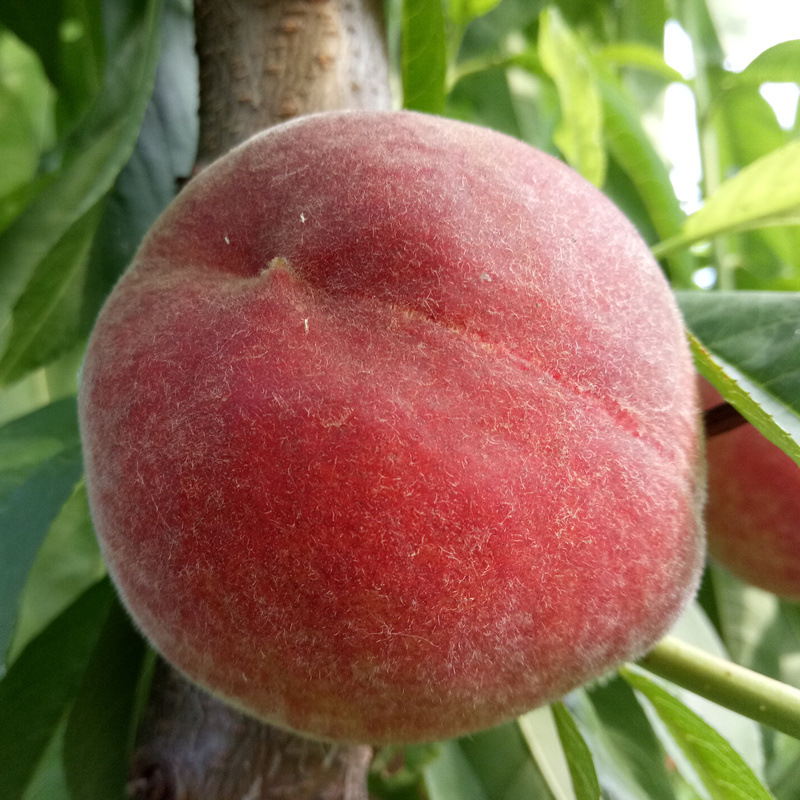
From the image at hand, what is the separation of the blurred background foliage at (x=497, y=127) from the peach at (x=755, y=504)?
4.3 inches

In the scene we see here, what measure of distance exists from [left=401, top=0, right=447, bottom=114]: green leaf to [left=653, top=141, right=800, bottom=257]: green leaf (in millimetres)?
309

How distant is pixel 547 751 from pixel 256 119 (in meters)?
0.74

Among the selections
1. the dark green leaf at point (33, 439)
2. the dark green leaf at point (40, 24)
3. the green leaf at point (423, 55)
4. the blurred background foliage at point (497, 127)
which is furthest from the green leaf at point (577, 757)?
the dark green leaf at point (40, 24)

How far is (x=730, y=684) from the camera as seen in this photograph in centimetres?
64

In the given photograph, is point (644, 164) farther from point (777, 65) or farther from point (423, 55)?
point (423, 55)

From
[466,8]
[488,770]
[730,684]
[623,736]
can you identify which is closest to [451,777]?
[488,770]

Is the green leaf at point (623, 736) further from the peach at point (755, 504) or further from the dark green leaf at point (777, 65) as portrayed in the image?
the dark green leaf at point (777, 65)

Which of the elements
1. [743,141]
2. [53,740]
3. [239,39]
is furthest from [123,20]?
[743,141]

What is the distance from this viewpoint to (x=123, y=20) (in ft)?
2.78

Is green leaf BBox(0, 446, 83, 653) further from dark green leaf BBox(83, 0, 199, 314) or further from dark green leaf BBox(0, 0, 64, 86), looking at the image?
dark green leaf BBox(0, 0, 64, 86)

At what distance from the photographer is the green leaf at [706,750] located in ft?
2.13

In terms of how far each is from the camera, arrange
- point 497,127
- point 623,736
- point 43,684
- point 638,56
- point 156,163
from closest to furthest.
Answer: point 43,684, point 623,736, point 156,163, point 638,56, point 497,127

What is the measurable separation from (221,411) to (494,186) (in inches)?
9.1

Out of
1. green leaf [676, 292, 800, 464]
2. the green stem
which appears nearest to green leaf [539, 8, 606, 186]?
green leaf [676, 292, 800, 464]
